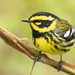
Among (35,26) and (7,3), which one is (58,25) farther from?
(7,3)

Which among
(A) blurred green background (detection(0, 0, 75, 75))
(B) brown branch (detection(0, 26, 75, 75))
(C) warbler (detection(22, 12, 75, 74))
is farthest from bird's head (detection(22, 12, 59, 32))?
(B) brown branch (detection(0, 26, 75, 75))

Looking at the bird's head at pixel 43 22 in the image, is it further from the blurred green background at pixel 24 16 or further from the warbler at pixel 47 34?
the blurred green background at pixel 24 16

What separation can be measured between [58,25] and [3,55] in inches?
28.3

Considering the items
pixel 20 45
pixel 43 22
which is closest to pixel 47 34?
pixel 43 22

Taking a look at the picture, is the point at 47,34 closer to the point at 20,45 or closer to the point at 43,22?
the point at 43,22

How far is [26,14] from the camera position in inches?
85.0

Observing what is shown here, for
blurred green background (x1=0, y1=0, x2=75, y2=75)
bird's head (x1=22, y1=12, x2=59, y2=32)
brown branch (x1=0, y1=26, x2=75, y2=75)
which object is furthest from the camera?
blurred green background (x1=0, y1=0, x2=75, y2=75)

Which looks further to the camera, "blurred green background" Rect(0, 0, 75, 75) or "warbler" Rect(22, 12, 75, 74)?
"blurred green background" Rect(0, 0, 75, 75)

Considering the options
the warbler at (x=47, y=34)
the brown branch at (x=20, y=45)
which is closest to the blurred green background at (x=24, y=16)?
the warbler at (x=47, y=34)

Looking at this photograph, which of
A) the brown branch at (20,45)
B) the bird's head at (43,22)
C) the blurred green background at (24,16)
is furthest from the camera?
the blurred green background at (24,16)

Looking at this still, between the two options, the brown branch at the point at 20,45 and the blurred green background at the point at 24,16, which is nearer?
the brown branch at the point at 20,45

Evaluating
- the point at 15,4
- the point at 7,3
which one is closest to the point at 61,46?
the point at 15,4

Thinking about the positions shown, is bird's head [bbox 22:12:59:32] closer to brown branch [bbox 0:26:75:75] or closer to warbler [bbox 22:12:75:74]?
warbler [bbox 22:12:75:74]

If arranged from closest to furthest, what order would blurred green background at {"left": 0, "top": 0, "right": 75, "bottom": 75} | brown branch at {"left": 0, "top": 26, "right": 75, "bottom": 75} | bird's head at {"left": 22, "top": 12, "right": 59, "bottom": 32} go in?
brown branch at {"left": 0, "top": 26, "right": 75, "bottom": 75}, bird's head at {"left": 22, "top": 12, "right": 59, "bottom": 32}, blurred green background at {"left": 0, "top": 0, "right": 75, "bottom": 75}
